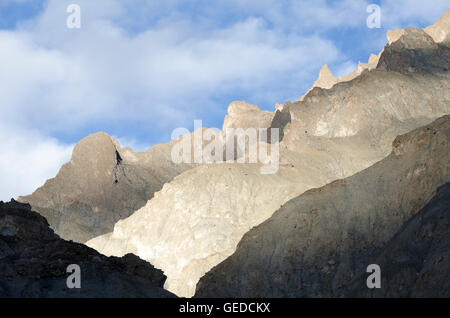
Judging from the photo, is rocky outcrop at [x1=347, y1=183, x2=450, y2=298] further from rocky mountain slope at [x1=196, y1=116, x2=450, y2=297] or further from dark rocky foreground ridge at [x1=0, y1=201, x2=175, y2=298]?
dark rocky foreground ridge at [x1=0, y1=201, x2=175, y2=298]

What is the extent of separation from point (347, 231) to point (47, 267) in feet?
141

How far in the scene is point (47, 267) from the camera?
197ft

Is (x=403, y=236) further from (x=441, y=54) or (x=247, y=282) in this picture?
(x=441, y=54)

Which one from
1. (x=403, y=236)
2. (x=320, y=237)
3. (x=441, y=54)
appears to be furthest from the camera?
(x=441, y=54)

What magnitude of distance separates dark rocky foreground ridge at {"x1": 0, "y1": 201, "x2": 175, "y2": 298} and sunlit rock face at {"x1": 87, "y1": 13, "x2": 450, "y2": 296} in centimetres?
6680

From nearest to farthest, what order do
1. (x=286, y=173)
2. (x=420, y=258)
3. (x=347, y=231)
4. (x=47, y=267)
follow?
(x=47, y=267) < (x=420, y=258) < (x=347, y=231) < (x=286, y=173)

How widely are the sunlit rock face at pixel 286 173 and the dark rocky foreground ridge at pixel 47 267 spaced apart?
219 feet

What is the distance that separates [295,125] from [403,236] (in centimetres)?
11783

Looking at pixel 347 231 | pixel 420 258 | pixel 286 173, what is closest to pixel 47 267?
pixel 420 258

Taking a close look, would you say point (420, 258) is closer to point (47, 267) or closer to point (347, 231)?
point (347, 231)

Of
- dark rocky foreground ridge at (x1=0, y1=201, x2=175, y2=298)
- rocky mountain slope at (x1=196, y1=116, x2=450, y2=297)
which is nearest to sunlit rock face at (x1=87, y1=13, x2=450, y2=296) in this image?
rocky mountain slope at (x1=196, y1=116, x2=450, y2=297)

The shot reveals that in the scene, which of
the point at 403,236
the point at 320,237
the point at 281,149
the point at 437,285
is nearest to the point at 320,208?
the point at 320,237
